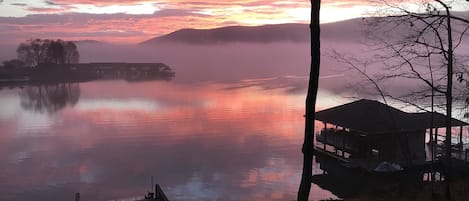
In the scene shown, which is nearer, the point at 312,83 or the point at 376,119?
the point at 312,83

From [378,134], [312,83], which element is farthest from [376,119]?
[312,83]

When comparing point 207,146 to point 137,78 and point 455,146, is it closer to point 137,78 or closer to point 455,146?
point 455,146

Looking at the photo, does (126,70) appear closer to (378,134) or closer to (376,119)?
(376,119)

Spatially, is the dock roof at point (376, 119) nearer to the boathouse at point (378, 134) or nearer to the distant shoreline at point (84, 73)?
the boathouse at point (378, 134)

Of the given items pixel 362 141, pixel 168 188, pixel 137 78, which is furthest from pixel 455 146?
pixel 137 78

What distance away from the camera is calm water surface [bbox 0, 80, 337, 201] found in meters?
23.7

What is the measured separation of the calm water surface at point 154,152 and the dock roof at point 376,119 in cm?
360

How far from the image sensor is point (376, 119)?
82.7ft

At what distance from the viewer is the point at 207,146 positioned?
34438 mm

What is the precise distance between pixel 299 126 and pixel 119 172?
807 inches

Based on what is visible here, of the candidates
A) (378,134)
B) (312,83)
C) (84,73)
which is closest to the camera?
(312,83)

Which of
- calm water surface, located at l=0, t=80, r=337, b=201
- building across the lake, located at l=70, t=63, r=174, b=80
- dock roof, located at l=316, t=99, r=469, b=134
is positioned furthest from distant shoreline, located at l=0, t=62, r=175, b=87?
dock roof, located at l=316, t=99, r=469, b=134

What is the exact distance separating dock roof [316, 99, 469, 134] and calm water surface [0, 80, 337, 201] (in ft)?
11.8

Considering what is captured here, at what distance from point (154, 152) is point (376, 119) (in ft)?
51.5
